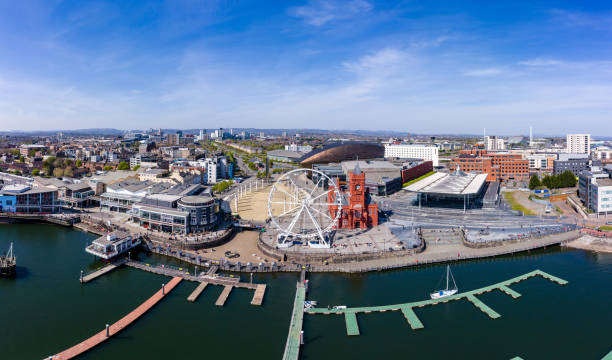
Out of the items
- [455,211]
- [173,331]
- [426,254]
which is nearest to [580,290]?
[426,254]

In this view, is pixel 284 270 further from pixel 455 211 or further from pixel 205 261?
pixel 455 211

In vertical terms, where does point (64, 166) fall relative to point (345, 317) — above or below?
above

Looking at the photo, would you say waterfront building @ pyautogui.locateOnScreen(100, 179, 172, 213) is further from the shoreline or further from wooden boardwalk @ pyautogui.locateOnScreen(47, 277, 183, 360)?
the shoreline

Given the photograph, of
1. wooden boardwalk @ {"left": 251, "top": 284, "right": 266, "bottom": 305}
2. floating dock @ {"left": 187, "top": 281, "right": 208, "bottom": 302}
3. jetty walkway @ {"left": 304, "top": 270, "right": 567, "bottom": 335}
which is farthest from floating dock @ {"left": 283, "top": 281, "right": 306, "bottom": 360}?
floating dock @ {"left": 187, "top": 281, "right": 208, "bottom": 302}

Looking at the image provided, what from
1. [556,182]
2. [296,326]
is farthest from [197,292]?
[556,182]

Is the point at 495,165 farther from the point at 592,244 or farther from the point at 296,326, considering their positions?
the point at 296,326

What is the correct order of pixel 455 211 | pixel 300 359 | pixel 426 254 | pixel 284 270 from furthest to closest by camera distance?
pixel 455 211 < pixel 426 254 < pixel 284 270 < pixel 300 359
